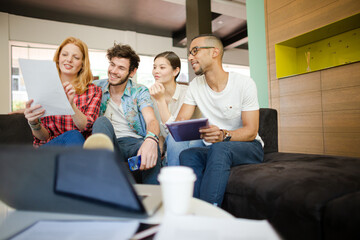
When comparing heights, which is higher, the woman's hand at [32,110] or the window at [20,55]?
the window at [20,55]

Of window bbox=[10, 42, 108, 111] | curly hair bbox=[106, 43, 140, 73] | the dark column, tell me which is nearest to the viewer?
curly hair bbox=[106, 43, 140, 73]

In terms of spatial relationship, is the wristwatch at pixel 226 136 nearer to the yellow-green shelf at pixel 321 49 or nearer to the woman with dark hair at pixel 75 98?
the woman with dark hair at pixel 75 98

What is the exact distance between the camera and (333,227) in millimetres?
698

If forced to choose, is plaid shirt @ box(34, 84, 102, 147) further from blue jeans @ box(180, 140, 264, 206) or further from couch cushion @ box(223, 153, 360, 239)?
couch cushion @ box(223, 153, 360, 239)

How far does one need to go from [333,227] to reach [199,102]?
118cm

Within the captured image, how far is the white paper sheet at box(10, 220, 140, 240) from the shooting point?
399mm

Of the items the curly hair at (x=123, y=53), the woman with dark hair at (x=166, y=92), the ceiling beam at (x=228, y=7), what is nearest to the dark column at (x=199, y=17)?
the ceiling beam at (x=228, y=7)

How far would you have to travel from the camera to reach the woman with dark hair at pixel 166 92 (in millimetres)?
1893

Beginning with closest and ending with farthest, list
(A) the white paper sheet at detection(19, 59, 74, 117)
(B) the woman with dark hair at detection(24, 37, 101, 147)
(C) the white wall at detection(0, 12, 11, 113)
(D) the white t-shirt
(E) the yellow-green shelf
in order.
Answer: (A) the white paper sheet at detection(19, 59, 74, 117)
(B) the woman with dark hair at detection(24, 37, 101, 147)
(D) the white t-shirt
(E) the yellow-green shelf
(C) the white wall at detection(0, 12, 11, 113)

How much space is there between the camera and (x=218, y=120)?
5.49 feet

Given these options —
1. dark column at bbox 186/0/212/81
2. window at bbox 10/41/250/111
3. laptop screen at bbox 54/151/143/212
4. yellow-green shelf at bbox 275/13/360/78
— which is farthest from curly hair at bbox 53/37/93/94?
window at bbox 10/41/250/111

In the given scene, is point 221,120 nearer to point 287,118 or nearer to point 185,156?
point 185,156

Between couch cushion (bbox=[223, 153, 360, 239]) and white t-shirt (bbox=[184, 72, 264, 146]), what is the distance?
18.3 inches

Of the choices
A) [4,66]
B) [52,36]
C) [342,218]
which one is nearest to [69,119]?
[342,218]
